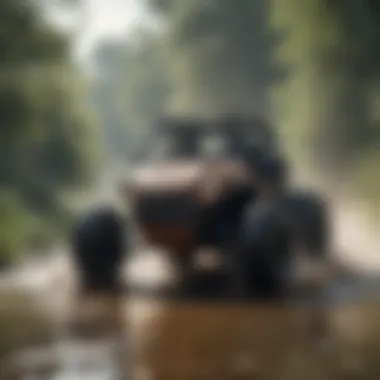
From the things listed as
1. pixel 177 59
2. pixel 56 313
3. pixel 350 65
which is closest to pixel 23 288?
pixel 56 313

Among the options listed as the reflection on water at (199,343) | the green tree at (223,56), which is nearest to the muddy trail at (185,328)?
the reflection on water at (199,343)

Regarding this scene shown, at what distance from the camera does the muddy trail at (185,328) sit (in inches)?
37.7

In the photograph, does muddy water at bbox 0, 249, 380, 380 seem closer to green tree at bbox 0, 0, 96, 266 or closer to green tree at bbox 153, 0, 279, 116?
green tree at bbox 0, 0, 96, 266

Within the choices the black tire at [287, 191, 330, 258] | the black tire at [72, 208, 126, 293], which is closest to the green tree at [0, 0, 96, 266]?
the black tire at [72, 208, 126, 293]

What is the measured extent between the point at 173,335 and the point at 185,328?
2 cm

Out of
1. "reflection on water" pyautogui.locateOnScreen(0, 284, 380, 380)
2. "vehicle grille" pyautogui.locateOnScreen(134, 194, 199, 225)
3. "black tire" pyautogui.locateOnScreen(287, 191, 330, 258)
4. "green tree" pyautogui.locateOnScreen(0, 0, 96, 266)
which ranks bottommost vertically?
"reflection on water" pyautogui.locateOnScreen(0, 284, 380, 380)

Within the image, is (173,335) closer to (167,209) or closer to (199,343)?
(199,343)

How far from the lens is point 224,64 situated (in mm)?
996

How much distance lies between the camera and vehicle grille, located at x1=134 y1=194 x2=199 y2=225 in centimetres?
98

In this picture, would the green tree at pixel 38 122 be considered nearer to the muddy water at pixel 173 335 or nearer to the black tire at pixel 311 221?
the muddy water at pixel 173 335

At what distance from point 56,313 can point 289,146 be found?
1.04 feet

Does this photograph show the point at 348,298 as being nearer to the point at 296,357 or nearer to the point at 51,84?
the point at 296,357

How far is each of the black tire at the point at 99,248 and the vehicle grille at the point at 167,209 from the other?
30mm

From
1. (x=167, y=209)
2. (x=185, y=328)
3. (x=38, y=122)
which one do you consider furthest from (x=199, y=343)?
(x=38, y=122)
